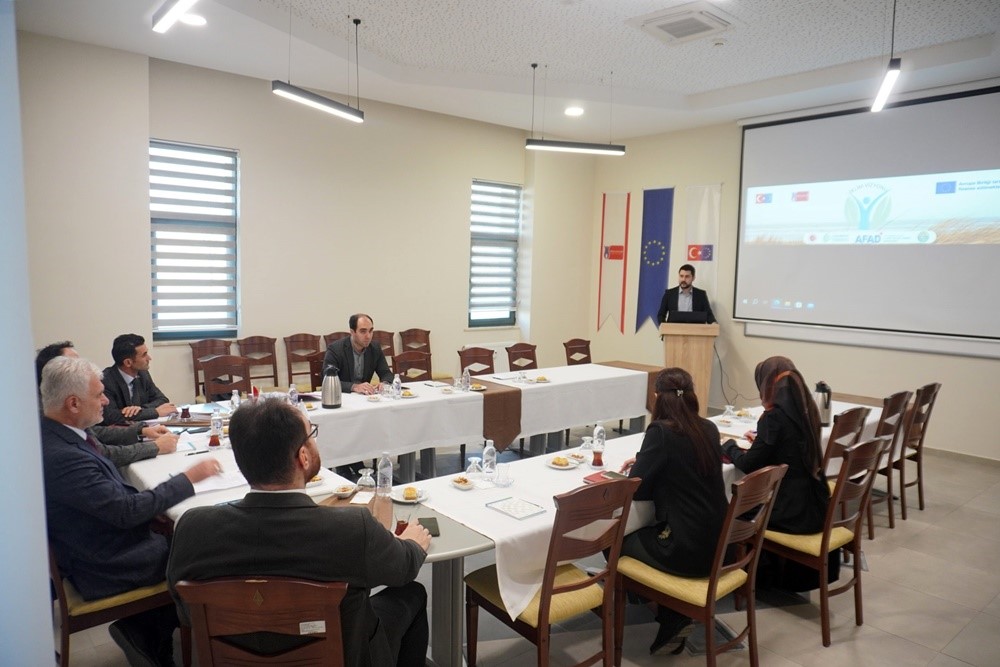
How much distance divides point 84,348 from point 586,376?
172 inches

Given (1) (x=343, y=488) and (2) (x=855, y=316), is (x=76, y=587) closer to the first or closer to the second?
(1) (x=343, y=488)

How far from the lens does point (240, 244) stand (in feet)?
21.4

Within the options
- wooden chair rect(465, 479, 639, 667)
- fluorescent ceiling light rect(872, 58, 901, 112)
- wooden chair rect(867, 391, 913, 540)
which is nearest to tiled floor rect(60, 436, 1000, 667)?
wooden chair rect(867, 391, 913, 540)

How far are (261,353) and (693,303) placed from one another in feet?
16.7

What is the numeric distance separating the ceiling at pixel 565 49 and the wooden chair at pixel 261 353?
8.53 feet

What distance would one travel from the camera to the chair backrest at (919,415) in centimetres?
457

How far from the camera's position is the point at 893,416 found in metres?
4.24

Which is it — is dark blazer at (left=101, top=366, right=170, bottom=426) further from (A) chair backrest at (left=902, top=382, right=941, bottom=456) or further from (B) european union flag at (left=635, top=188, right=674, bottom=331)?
(B) european union flag at (left=635, top=188, right=674, bottom=331)

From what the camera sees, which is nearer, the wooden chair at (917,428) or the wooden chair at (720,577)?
the wooden chair at (720,577)

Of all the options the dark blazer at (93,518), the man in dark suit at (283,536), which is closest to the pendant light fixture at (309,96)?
the dark blazer at (93,518)

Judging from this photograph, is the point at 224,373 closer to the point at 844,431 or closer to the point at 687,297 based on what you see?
the point at 844,431

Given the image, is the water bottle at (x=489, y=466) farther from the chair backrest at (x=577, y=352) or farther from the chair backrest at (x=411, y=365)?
the chair backrest at (x=577, y=352)

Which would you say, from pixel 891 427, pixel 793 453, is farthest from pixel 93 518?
pixel 891 427

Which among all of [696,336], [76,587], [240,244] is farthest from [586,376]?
[76,587]
